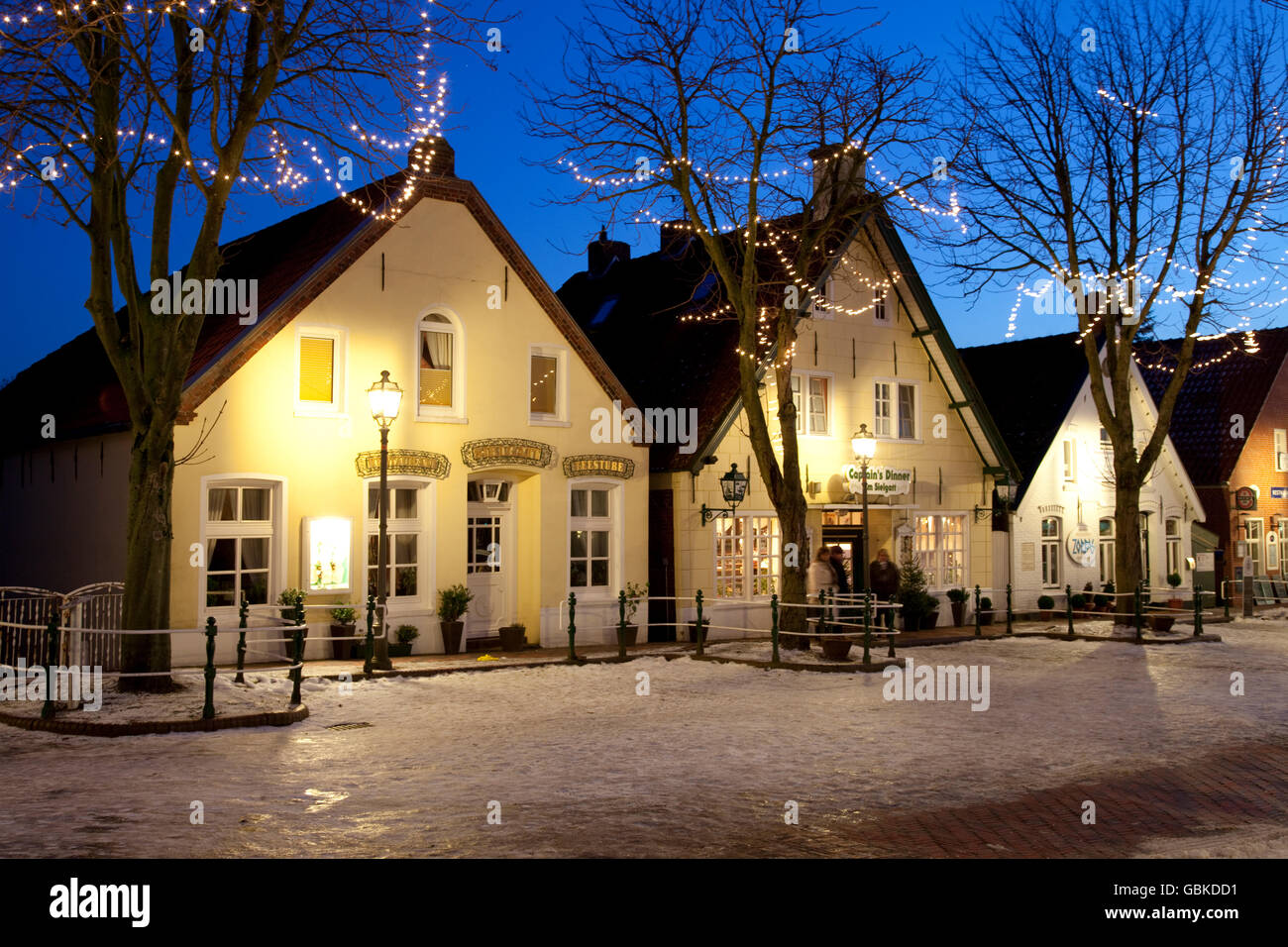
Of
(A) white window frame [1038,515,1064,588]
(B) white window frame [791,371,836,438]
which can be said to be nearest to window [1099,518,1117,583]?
(A) white window frame [1038,515,1064,588]

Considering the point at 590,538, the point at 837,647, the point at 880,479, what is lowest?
the point at 837,647

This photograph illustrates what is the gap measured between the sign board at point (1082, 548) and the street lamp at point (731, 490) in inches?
455

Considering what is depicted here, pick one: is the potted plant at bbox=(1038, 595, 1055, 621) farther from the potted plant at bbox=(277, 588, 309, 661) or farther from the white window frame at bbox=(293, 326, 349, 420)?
the potted plant at bbox=(277, 588, 309, 661)

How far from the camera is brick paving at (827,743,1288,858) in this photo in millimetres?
7859

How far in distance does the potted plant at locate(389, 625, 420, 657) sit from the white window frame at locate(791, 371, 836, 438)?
359 inches

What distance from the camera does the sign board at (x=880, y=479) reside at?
83.6ft

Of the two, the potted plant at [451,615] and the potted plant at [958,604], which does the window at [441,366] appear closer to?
the potted plant at [451,615]

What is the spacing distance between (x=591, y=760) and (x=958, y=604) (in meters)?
18.0

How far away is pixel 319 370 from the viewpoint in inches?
745

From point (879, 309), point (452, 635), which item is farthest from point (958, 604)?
point (452, 635)

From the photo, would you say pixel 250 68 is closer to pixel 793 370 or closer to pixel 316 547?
pixel 316 547

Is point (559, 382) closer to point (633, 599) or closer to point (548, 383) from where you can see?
point (548, 383)

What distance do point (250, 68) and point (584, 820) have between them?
9462 millimetres

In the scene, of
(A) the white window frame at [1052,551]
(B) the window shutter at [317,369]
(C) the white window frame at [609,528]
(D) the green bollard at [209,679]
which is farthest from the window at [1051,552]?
(D) the green bollard at [209,679]
